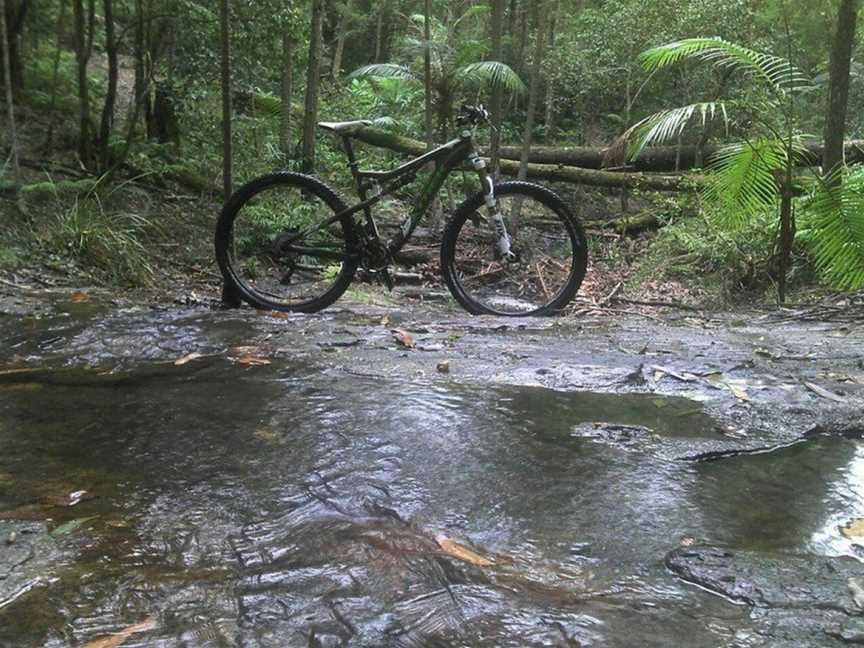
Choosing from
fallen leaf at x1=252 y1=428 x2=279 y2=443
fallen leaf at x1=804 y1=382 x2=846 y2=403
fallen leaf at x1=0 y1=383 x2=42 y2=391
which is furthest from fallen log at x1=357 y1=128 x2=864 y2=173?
fallen leaf at x1=252 y1=428 x2=279 y2=443

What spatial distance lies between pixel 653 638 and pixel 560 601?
227 mm

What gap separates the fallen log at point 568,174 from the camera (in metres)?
11.6

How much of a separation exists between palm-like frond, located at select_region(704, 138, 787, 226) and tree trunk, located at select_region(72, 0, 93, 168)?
21.8ft

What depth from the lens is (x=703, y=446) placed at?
2684mm

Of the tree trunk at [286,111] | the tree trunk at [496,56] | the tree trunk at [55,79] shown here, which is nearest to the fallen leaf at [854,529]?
the tree trunk at [496,56]

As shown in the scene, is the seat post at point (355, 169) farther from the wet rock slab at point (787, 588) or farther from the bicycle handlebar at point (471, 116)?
the wet rock slab at point (787, 588)

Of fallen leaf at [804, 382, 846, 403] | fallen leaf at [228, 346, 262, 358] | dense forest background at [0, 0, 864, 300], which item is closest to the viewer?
fallen leaf at [804, 382, 846, 403]

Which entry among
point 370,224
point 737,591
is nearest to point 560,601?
point 737,591

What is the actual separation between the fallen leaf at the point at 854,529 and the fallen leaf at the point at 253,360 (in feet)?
8.48

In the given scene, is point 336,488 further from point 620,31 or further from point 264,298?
point 620,31

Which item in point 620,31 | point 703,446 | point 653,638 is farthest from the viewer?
point 620,31

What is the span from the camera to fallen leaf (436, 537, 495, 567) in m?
1.87

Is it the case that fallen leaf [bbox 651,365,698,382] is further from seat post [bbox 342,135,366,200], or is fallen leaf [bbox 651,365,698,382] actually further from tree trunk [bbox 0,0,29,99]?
tree trunk [bbox 0,0,29,99]

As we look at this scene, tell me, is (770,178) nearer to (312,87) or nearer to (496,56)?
(496,56)
